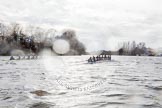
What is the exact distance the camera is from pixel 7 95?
51.0 ft

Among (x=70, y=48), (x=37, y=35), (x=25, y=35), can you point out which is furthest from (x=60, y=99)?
(x=70, y=48)

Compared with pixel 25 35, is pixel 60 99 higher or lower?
lower

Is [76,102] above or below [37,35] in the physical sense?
below

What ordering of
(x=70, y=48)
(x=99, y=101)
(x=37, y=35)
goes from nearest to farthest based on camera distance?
1. (x=99, y=101)
2. (x=37, y=35)
3. (x=70, y=48)

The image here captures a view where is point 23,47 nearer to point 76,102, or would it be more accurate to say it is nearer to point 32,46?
point 32,46

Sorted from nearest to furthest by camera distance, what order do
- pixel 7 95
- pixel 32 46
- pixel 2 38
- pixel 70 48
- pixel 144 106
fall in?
pixel 144 106 → pixel 7 95 → pixel 2 38 → pixel 32 46 → pixel 70 48

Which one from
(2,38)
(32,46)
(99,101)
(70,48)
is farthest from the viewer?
(70,48)

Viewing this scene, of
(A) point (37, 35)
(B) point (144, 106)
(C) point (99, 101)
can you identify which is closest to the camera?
(B) point (144, 106)

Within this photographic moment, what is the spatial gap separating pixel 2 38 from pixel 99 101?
111 metres

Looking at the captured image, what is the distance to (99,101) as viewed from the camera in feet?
47.8

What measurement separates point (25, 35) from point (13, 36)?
9724 millimetres

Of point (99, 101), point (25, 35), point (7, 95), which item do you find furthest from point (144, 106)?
point (25, 35)

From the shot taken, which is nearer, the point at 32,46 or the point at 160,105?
the point at 160,105

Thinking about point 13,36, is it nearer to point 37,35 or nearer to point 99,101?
point 37,35
